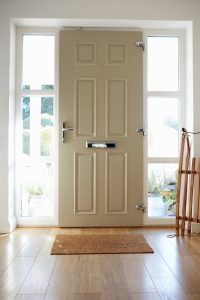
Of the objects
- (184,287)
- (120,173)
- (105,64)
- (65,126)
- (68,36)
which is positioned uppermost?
(68,36)

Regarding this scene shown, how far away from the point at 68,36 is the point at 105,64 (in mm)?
524

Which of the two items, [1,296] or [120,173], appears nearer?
[1,296]

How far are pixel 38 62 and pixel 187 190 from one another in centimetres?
223

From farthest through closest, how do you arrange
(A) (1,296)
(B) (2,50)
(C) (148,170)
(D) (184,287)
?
(C) (148,170)
(B) (2,50)
(D) (184,287)
(A) (1,296)

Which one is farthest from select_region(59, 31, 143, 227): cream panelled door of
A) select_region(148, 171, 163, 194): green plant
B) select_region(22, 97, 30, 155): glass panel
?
select_region(22, 97, 30, 155): glass panel

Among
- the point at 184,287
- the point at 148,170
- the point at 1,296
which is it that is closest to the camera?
the point at 1,296

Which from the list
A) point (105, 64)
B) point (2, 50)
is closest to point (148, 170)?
A: point (105, 64)

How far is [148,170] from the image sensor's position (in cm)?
383

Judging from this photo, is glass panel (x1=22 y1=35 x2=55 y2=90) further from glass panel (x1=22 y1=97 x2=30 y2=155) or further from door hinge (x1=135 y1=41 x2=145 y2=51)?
door hinge (x1=135 y1=41 x2=145 y2=51)

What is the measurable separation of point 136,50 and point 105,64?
39cm

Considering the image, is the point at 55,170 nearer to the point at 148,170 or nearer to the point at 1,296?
the point at 148,170

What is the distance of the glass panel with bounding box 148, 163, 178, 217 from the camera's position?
3.84m

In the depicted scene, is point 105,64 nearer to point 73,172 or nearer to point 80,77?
point 80,77

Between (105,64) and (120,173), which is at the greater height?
(105,64)
